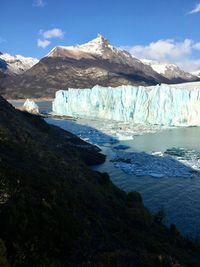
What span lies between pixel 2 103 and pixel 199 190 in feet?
45.3

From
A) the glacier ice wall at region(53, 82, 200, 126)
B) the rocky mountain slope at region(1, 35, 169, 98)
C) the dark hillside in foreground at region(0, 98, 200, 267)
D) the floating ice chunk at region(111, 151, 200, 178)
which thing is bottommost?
the floating ice chunk at region(111, 151, 200, 178)

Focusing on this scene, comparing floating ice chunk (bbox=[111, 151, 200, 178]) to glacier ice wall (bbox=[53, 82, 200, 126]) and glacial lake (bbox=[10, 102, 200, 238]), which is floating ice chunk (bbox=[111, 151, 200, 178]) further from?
glacier ice wall (bbox=[53, 82, 200, 126])

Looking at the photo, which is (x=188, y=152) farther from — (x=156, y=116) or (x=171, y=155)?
(x=156, y=116)

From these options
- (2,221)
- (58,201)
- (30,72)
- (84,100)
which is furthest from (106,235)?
(30,72)

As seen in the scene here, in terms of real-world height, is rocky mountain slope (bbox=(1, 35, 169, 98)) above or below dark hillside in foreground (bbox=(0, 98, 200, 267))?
above

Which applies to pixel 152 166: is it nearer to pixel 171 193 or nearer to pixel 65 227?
pixel 171 193

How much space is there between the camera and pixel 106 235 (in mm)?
9359

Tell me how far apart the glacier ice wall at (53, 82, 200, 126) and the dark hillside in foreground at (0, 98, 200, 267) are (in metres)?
38.8

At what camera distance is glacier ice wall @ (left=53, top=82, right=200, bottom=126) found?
51.1 metres

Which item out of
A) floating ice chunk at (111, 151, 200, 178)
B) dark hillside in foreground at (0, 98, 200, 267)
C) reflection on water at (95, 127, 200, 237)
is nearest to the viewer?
dark hillside in foreground at (0, 98, 200, 267)

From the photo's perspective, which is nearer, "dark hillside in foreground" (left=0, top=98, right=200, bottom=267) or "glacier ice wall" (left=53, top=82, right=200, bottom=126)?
"dark hillside in foreground" (left=0, top=98, right=200, bottom=267)

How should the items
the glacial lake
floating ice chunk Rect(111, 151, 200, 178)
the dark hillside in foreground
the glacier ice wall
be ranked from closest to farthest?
the dark hillside in foreground → the glacial lake → floating ice chunk Rect(111, 151, 200, 178) → the glacier ice wall

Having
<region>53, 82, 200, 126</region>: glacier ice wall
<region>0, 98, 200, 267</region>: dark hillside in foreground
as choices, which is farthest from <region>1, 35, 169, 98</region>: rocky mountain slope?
<region>0, 98, 200, 267</region>: dark hillside in foreground

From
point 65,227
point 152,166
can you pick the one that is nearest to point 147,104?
point 152,166
